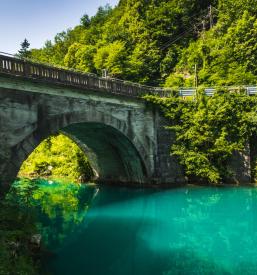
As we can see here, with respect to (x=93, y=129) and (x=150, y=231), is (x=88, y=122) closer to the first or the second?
(x=93, y=129)

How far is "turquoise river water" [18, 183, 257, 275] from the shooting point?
1000 cm

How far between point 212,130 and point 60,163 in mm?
14502

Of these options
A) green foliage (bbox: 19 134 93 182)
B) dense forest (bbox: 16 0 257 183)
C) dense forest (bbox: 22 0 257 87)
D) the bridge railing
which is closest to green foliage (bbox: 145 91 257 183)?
dense forest (bbox: 16 0 257 183)

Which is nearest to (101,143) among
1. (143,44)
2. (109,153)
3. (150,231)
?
(109,153)

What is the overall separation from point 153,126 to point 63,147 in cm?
1064

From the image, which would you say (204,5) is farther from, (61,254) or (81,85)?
(61,254)

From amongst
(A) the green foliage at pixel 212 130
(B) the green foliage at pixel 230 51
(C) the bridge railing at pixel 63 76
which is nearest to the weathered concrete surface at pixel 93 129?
(C) the bridge railing at pixel 63 76

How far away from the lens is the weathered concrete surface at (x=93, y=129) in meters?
14.1

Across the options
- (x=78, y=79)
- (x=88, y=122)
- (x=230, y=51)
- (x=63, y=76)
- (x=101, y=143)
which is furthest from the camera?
(x=230, y=51)

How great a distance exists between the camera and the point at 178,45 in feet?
152

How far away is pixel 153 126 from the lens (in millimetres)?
24125

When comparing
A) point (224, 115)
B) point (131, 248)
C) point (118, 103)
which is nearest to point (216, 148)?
point (224, 115)

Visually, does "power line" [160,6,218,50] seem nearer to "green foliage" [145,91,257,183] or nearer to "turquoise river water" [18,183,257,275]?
"green foliage" [145,91,257,183]

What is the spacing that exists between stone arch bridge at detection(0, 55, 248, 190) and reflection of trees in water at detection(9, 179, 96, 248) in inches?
83.5
